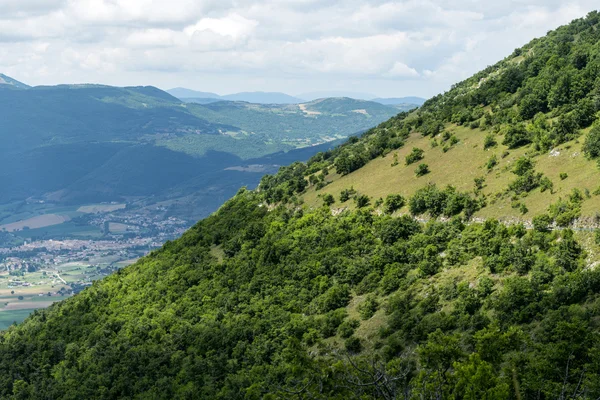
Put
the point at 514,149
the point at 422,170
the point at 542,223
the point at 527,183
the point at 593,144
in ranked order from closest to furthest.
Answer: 1. the point at 542,223
2. the point at 593,144
3. the point at 527,183
4. the point at 514,149
5. the point at 422,170

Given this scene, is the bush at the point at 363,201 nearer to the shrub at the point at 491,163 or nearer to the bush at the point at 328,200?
the bush at the point at 328,200

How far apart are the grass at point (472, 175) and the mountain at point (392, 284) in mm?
336

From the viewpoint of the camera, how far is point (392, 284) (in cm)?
6366

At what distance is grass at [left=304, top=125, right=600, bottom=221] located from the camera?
63391 millimetres

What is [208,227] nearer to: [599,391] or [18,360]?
[18,360]

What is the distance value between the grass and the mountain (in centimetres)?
34

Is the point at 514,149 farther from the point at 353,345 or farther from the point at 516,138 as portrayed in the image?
the point at 353,345

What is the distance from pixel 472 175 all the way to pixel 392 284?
78.3 ft

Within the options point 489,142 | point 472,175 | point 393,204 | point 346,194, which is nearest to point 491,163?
point 472,175

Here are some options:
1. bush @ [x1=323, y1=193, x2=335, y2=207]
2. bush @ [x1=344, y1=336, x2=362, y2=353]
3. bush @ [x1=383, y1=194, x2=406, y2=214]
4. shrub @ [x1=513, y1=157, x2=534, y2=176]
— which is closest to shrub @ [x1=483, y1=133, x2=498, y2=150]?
shrub @ [x1=513, y1=157, x2=534, y2=176]

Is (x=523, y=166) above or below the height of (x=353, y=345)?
above

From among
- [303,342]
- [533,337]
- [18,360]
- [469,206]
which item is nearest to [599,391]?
[533,337]

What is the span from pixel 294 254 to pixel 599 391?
53.5 meters

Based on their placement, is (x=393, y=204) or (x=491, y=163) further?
(x=393, y=204)
